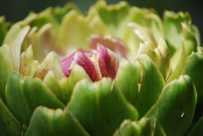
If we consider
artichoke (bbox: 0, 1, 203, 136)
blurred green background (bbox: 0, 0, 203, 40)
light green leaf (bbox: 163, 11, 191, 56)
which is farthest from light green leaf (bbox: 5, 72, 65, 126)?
blurred green background (bbox: 0, 0, 203, 40)

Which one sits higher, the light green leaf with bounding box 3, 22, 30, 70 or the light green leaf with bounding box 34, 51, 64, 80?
the light green leaf with bounding box 3, 22, 30, 70

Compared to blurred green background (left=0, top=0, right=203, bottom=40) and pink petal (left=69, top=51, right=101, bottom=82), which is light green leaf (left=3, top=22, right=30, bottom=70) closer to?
pink petal (left=69, top=51, right=101, bottom=82)

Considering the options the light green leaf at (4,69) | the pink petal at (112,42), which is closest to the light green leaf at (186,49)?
the pink petal at (112,42)

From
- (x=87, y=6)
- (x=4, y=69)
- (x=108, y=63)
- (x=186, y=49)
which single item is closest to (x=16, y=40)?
(x=4, y=69)

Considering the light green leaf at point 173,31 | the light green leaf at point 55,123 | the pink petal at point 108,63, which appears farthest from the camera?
the light green leaf at point 173,31

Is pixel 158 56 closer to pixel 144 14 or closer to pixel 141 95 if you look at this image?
pixel 141 95

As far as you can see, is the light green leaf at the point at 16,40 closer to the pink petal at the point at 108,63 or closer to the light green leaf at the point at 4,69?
the light green leaf at the point at 4,69

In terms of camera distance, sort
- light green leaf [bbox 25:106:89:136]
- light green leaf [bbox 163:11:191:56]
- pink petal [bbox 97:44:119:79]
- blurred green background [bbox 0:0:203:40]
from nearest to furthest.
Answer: light green leaf [bbox 25:106:89:136] < pink petal [bbox 97:44:119:79] < light green leaf [bbox 163:11:191:56] < blurred green background [bbox 0:0:203:40]

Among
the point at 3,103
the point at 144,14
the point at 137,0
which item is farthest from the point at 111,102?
the point at 137,0

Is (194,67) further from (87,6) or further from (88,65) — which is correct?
(87,6)

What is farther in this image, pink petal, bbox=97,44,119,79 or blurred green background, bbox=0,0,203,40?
blurred green background, bbox=0,0,203,40
